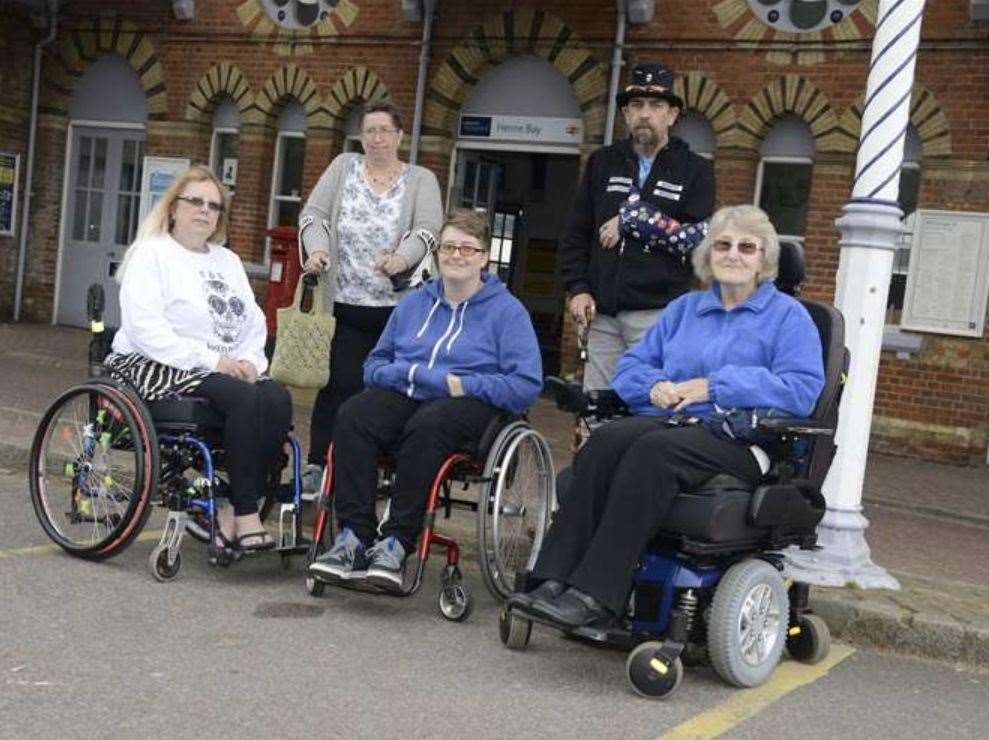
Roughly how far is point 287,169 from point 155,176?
5.33 ft

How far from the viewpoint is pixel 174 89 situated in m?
15.1

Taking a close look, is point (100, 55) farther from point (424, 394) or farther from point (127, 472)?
point (424, 394)

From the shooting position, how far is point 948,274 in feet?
36.5

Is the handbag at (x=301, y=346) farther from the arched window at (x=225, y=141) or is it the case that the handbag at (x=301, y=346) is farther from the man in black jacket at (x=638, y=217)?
the arched window at (x=225, y=141)

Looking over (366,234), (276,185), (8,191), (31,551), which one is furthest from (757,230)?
(8,191)

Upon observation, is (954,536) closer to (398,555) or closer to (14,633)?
(398,555)

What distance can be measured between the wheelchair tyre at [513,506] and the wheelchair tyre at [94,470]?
49.9 inches

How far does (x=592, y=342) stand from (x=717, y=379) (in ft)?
4.41

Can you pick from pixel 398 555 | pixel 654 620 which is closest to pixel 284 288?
pixel 398 555

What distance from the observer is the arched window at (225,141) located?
1502cm

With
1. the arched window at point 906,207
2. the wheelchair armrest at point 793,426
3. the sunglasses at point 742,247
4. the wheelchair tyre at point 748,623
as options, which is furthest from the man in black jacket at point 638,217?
the arched window at point 906,207

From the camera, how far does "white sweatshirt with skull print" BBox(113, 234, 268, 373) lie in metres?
5.31

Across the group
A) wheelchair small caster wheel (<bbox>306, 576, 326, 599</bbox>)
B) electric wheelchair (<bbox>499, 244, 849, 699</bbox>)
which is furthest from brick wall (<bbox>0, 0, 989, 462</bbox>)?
wheelchair small caster wheel (<bbox>306, 576, 326, 599</bbox>)

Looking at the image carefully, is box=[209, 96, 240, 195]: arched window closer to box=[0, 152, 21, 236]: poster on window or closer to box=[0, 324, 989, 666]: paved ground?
box=[0, 324, 989, 666]: paved ground
